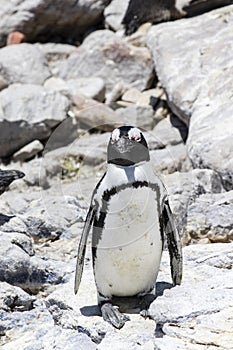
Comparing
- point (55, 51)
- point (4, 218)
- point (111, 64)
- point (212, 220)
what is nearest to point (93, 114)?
point (111, 64)

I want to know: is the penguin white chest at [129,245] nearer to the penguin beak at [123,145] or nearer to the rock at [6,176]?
the penguin beak at [123,145]

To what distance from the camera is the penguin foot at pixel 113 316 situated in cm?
455

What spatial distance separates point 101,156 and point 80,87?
2078 millimetres

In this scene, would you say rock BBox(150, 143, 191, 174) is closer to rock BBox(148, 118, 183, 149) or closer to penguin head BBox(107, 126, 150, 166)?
rock BBox(148, 118, 183, 149)

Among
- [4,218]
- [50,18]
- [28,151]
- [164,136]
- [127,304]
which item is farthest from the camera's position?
[50,18]

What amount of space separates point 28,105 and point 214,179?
13.4 ft

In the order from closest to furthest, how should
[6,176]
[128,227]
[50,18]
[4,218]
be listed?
[128,227] → [4,218] → [6,176] → [50,18]

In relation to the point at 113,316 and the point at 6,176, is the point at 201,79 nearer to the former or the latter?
the point at 6,176

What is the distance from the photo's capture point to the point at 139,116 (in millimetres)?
11016

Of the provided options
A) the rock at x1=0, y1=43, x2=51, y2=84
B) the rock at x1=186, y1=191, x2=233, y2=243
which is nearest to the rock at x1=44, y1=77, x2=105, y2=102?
the rock at x1=0, y1=43, x2=51, y2=84

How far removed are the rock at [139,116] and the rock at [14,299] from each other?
5.72m

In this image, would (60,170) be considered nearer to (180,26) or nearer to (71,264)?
(180,26)

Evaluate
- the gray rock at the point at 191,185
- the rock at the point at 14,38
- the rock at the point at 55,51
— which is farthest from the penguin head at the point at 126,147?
the rock at the point at 14,38

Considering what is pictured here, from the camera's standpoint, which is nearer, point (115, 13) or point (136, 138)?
point (136, 138)
